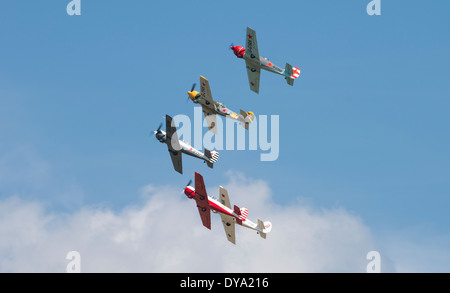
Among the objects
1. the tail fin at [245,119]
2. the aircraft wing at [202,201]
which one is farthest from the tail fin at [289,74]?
the aircraft wing at [202,201]

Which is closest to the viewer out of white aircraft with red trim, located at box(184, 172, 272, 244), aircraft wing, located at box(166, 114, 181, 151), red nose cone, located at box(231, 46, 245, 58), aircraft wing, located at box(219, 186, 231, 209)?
aircraft wing, located at box(166, 114, 181, 151)

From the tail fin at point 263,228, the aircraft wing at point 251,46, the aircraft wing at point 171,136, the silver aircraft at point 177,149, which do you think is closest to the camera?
the aircraft wing at point 171,136

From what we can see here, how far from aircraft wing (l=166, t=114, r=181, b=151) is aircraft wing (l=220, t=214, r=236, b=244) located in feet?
43.0

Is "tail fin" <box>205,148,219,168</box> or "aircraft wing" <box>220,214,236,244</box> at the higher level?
"tail fin" <box>205,148,219,168</box>

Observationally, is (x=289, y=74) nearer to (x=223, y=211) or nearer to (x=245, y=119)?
(x=245, y=119)

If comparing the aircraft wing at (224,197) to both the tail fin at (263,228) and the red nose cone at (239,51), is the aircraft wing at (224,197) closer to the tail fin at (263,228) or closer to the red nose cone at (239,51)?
the tail fin at (263,228)

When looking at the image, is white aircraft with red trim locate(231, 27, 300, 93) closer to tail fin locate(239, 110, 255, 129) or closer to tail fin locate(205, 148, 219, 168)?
tail fin locate(239, 110, 255, 129)

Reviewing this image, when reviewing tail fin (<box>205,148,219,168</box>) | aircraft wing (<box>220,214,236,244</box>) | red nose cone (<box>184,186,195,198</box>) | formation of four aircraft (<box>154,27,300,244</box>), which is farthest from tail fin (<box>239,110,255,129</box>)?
aircraft wing (<box>220,214,236,244</box>)

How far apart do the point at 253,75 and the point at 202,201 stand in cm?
2029

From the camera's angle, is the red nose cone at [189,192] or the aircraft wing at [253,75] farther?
the aircraft wing at [253,75]

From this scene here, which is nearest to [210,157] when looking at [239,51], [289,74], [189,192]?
[189,192]

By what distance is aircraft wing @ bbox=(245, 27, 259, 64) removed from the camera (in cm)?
12562

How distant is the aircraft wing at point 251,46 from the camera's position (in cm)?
12562
